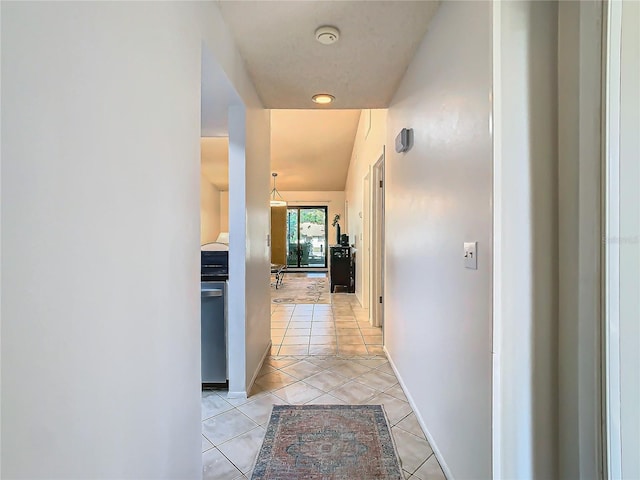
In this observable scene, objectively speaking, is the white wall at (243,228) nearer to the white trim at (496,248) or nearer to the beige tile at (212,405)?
the beige tile at (212,405)

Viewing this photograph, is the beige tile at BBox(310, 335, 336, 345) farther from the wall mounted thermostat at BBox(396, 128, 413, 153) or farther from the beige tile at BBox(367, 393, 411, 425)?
the wall mounted thermostat at BBox(396, 128, 413, 153)

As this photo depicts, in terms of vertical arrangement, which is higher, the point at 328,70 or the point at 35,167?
the point at 328,70

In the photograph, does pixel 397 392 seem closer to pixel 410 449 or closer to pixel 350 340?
pixel 410 449

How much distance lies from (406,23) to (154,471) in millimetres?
2251

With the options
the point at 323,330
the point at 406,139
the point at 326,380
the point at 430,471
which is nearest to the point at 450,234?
the point at 406,139

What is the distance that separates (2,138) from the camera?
0.52 meters

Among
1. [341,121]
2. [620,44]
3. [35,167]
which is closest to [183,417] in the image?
[35,167]

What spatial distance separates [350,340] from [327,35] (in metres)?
2.89

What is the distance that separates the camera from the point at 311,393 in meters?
2.38

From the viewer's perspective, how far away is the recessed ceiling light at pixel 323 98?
8.97ft

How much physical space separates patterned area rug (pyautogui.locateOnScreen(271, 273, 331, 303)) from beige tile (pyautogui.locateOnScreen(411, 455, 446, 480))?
4.15 m

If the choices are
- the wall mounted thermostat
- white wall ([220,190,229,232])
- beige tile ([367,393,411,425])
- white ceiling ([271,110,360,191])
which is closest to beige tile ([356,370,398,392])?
beige tile ([367,393,411,425])

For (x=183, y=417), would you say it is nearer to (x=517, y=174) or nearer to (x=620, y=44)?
(x=517, y=174)

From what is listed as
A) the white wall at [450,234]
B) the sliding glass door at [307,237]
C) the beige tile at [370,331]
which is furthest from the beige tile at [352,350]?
the sliding glass door at [307,237]
